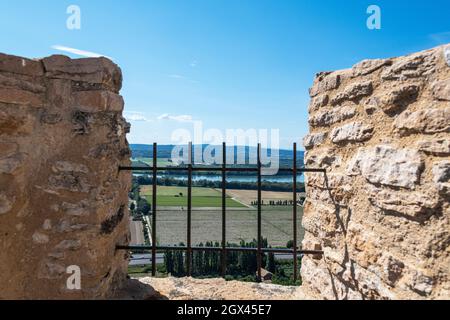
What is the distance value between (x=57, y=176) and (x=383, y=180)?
204 centimetres

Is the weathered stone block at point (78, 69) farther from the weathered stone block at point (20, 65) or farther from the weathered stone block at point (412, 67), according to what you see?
the weathered stone block at point (412, 67)

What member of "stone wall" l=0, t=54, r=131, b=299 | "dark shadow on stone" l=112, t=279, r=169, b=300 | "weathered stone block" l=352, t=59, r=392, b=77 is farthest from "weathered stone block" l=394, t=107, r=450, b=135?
"dark shadow on stone" l=112, t=279, r=169, b=300

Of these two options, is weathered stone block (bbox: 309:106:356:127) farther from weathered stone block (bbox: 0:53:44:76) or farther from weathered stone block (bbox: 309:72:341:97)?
weathered stone block (bbox: 0:53:44:76)

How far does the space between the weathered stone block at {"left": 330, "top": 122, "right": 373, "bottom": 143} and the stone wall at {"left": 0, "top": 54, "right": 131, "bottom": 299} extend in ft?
5.30

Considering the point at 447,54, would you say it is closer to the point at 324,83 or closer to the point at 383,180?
the point at 383,180

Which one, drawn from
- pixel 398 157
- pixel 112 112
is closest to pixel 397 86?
pixel 398 157

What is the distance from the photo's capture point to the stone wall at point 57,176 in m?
1.95

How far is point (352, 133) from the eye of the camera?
Answer: 2061mm

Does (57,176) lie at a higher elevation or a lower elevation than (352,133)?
lower

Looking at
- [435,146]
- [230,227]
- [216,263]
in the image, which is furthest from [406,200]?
[230,227]

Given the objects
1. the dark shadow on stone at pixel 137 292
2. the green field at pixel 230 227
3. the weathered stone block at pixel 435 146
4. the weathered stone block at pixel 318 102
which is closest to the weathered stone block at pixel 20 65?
the dark shadow on stone at pixel 137 292
